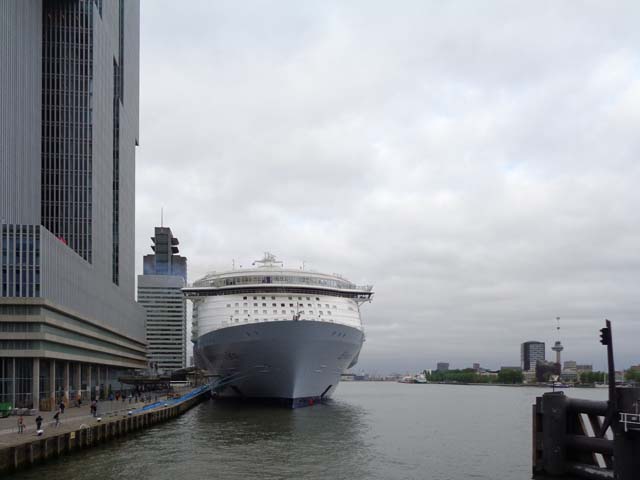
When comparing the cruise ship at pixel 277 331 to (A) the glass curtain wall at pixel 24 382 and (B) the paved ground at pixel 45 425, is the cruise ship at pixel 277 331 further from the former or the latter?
(A) the glass curtain wall at pixel 24 382

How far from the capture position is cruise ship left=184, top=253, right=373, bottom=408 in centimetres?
6431

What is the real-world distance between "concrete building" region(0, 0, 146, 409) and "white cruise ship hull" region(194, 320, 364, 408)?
15.5 metres

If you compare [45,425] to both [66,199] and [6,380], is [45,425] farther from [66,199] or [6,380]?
[66,199]

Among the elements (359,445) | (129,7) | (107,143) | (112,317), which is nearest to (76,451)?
(359,445)

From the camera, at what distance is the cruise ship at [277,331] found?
64.3 meters

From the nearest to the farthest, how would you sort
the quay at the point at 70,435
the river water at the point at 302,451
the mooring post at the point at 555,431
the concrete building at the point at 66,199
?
the mooring post at the point at 555,431, the quay at the point at 70,435, the river water at the point at 302,451, the concrete building at the point at 66,199

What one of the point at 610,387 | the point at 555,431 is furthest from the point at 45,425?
the point at 610,387

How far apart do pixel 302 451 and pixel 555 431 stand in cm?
1602

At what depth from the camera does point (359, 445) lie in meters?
45.9

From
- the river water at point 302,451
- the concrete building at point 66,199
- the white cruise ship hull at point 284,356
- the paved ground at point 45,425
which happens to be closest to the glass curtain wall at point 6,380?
the concrete building at point 66,199

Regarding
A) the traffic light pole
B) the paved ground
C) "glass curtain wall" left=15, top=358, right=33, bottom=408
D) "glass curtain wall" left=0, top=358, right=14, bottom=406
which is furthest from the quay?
the traffic light pole

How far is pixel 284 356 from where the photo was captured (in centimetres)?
6431

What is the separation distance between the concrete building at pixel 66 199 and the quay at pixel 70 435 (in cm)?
936

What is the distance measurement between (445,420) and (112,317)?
50542mm
